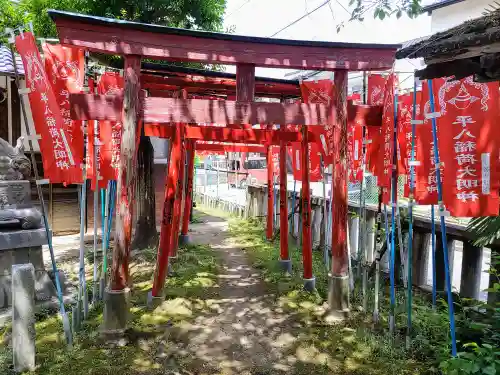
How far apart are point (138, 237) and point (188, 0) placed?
229 inches

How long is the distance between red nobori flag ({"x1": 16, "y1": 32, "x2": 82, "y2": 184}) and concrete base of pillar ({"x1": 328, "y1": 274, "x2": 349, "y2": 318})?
3783mm

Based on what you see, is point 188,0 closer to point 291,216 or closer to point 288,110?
point 288,110

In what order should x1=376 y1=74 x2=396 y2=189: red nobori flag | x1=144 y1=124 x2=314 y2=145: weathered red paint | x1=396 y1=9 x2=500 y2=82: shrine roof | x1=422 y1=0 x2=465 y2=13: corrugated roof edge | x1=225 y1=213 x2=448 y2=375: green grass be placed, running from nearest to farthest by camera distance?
x1=396 y1=9 x2=500 y2=82: shrine roof, x1=225 y1=213 x2=448 y2=375: green grass, x1=376 y1=74 x2=396 y2=189: red nobori flag, x1=144 y1=124 x2=314 y2=145: weathered red paint, x1=422 y1=0 x2=465 y2=13: corrugated roof edge

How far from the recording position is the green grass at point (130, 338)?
4320 mm

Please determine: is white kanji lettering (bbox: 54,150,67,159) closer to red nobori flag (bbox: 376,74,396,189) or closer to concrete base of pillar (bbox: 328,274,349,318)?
concrete base of pillar (bbox: 328,274,349,318)

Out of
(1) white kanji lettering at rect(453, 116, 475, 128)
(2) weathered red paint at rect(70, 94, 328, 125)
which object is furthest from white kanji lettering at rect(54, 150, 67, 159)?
(1) white kanji lettering at rect(453, 116, 475, 128)

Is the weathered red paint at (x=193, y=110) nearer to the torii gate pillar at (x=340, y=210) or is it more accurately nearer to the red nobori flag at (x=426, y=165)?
the torii gate pillar at (x=340, y=210)

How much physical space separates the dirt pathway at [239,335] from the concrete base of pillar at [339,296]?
621 mm

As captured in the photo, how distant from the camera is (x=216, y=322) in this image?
5.80 m

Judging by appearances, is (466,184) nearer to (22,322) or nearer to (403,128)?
(403,128)

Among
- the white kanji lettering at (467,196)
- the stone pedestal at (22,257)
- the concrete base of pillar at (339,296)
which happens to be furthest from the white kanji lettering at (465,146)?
the stone pedestal at (22,257)

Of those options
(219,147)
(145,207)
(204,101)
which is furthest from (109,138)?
(219,147)

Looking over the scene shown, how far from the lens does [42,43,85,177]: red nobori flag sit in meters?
5.12

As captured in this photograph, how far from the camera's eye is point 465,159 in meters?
3.88
